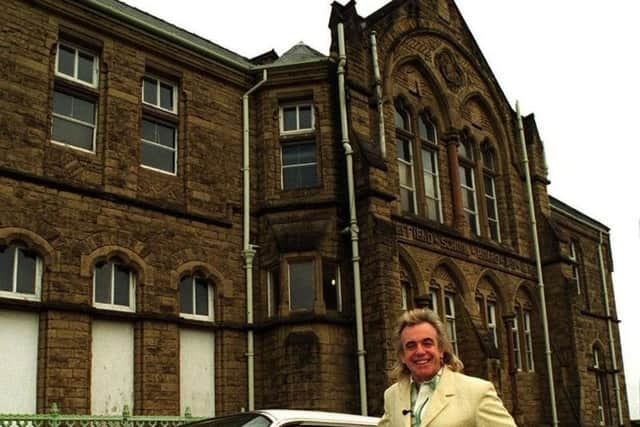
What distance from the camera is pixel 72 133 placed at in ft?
51.6

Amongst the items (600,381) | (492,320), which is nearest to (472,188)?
(492,320)

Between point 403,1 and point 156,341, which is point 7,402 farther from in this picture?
point 403,1

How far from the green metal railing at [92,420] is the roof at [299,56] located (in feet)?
28.4

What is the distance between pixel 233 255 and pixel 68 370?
463 centimetres

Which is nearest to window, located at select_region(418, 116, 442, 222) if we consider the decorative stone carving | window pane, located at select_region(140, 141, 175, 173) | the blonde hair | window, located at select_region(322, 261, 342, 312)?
the decorative stone carving

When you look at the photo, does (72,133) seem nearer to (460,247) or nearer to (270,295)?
(270,295)

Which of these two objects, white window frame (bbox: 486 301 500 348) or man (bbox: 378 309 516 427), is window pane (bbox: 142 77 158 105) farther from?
man (bbox: 378 309 516 427)

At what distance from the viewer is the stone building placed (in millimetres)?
14586

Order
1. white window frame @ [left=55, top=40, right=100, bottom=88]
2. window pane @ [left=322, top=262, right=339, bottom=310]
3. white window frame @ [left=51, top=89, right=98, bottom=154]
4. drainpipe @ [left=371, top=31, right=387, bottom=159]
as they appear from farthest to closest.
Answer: drainpipe @ [left=371, top=31, right=387, bottom=159] → window pane @ [left=322, top=262, right=339, bottom=310] → white window frame @ [left=55, top=40, right=100, bottom=88] → white window frame @ [left=51, top=89, right=98, bottom=154]

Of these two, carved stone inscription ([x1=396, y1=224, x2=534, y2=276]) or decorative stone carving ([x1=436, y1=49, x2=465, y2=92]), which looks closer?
carved stone inscription ([x1=396, y1=224, x2=534, y2=276])

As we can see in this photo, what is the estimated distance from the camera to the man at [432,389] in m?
3.69

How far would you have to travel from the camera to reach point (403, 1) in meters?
21.6

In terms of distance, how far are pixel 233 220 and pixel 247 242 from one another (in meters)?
0.58

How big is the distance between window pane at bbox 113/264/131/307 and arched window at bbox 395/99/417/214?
7.24 metres
